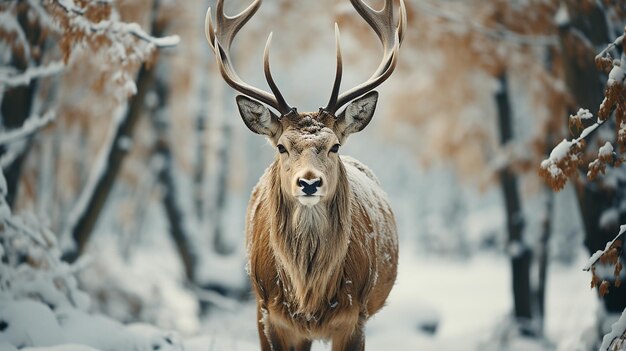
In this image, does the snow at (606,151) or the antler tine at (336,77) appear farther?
the antler tine at (336,77)

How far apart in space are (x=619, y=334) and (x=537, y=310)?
23.6ft

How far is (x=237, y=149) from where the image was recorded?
20.3m

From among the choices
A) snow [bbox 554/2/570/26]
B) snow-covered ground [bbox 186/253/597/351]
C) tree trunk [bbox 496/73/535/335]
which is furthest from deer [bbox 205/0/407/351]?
tree trunk [bbox 496/73/535/335]

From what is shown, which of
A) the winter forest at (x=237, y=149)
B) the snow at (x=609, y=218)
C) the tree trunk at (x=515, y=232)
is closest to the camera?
the winter forest at (x=237, y=149)

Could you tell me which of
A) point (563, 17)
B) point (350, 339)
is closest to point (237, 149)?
point (563, 17)

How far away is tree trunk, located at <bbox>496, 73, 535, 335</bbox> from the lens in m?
9.91

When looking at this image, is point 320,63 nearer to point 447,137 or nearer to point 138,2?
point 447,137

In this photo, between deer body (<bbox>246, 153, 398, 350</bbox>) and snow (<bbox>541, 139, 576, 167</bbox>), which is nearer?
snow (<bbox>541, 139, 576, 167</bbox>)

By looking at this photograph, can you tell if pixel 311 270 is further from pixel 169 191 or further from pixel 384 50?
pixel 169 191

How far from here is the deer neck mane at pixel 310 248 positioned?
4242mm

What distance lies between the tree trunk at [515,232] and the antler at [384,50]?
18.0 ft

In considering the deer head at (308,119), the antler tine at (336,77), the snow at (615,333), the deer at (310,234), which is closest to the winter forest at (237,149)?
the snow at (615,333)

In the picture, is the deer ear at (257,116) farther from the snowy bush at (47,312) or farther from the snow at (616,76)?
the snow at (616,76)

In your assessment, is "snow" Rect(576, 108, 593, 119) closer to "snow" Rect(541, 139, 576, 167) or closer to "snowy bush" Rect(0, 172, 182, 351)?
"snow" Rect(541, 139, 576, 167)
